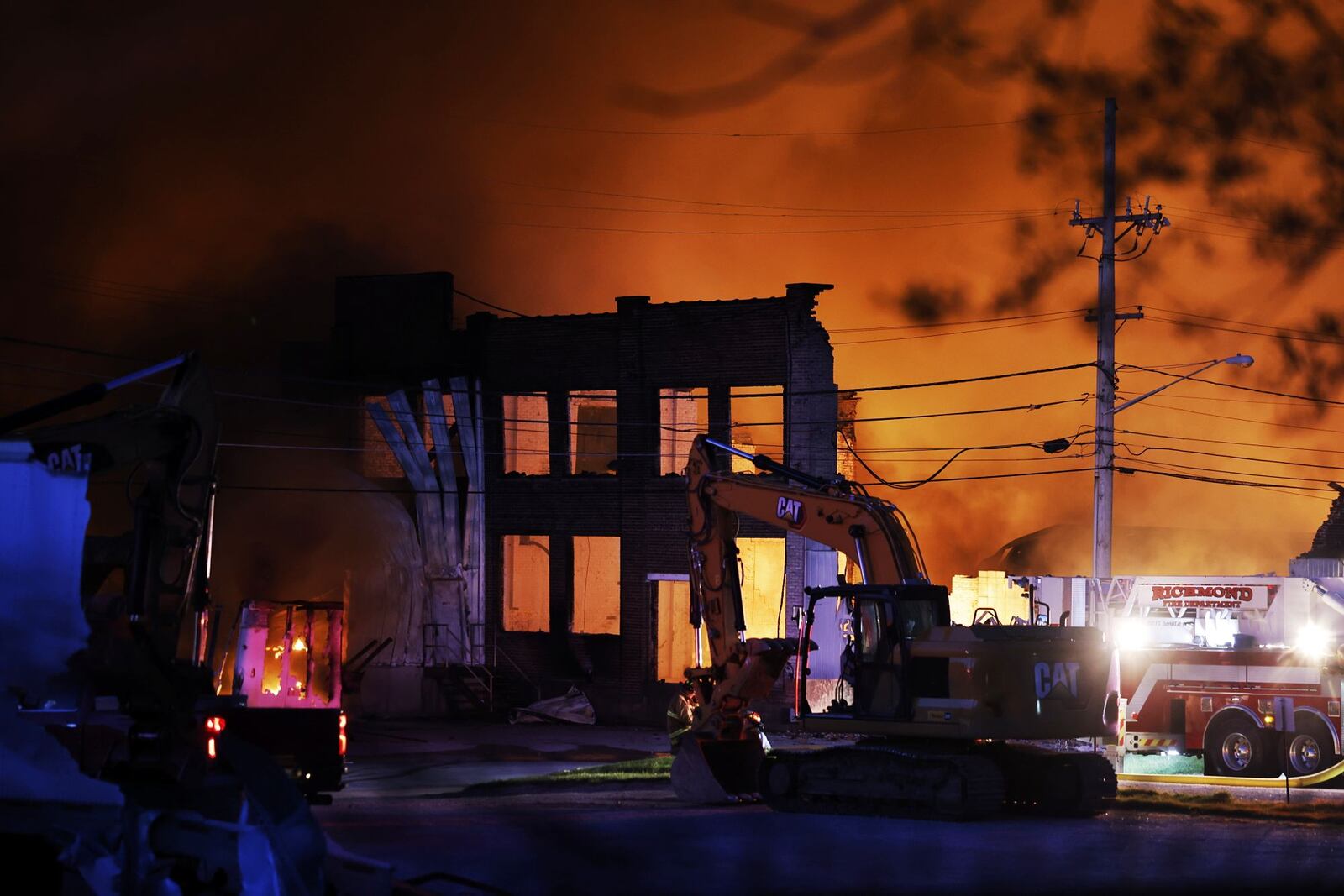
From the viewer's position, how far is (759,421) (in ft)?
133

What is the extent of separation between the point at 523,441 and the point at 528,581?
393 cm

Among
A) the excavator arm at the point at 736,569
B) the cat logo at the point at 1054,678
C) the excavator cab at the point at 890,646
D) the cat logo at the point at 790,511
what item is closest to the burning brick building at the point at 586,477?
the excavator arm at the point at 736,569

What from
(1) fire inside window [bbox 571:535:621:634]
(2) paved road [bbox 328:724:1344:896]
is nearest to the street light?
(2) paved road [bbox 328:724:1344:896]

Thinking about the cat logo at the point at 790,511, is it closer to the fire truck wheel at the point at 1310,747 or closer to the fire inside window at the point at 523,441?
the fire truck wheel at the point at 1310,747

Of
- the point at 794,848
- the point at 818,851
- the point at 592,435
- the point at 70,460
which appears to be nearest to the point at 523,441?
the point at 592,435

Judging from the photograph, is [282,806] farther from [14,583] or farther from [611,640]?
[611,640]

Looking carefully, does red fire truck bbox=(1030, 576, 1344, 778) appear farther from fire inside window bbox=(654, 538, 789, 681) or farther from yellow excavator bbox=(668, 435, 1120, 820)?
fire inside window bbox=(654, 538, 789, 681)

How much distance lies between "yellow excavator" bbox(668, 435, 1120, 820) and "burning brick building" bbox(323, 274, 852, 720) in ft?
58.9

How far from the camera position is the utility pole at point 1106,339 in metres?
29.1

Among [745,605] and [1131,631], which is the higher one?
[745,605]

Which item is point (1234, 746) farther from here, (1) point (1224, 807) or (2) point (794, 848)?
(2) point (794, 848)

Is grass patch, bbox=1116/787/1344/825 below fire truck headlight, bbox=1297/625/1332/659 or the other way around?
below

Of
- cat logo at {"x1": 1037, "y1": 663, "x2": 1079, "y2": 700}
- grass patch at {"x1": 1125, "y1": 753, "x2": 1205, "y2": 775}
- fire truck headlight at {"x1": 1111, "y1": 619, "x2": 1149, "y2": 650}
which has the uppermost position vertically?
fire truck headlight at {"x1": 1111, "y1": 619, "x2": 1149, "y2": 650}

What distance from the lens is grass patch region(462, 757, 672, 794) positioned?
2358 centimetres
